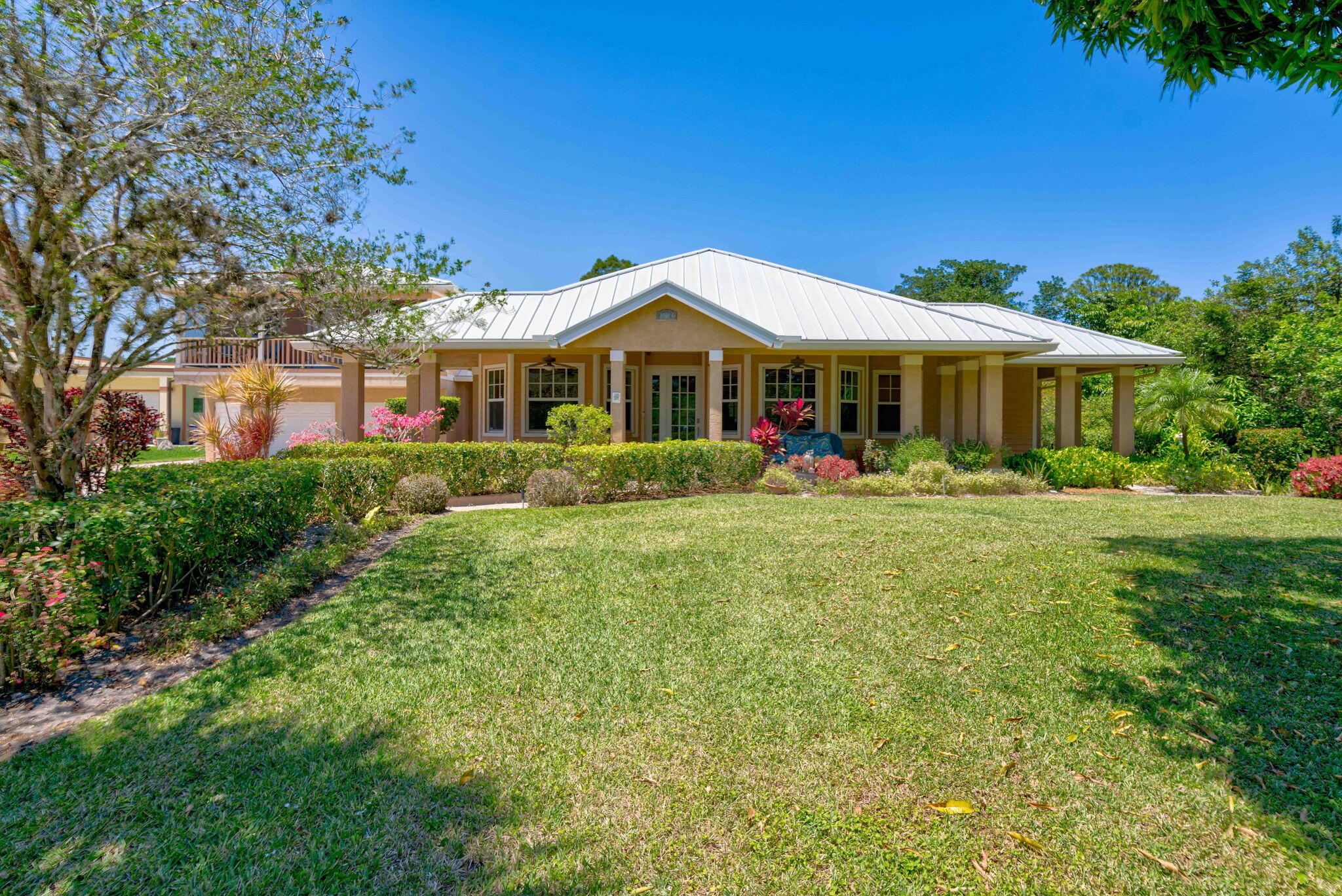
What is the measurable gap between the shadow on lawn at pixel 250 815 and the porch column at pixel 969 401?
14.2 meters

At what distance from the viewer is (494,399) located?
16.1m

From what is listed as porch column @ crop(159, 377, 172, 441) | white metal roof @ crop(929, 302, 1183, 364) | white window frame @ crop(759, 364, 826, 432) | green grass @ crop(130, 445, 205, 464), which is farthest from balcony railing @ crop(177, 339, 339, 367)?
white metal roof @ crop(929, 302, 1183, 364)

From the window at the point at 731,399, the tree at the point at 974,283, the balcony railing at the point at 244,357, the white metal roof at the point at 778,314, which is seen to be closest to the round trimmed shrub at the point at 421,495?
the white metal roof at the point at 778,314

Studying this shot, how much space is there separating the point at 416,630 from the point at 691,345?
29.8 feet

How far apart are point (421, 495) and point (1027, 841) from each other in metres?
9.21

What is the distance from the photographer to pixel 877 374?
16297 mm

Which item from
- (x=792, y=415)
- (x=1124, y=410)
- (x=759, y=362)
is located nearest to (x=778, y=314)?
(x=759, y=362)

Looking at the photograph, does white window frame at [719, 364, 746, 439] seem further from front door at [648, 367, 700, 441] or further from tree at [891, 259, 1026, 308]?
tree at [891, 259, 1026, 308]

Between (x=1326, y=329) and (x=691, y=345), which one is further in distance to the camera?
(x=1326, y=329)

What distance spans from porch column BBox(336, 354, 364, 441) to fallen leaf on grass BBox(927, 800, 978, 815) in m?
14.0

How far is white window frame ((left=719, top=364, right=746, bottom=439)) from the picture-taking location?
15.3 meters

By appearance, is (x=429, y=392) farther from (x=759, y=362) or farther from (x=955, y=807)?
(x=955, y=807)

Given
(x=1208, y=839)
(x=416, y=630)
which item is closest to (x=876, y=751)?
(x=1208, y=839)

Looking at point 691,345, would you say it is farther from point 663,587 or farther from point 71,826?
point 71,826
